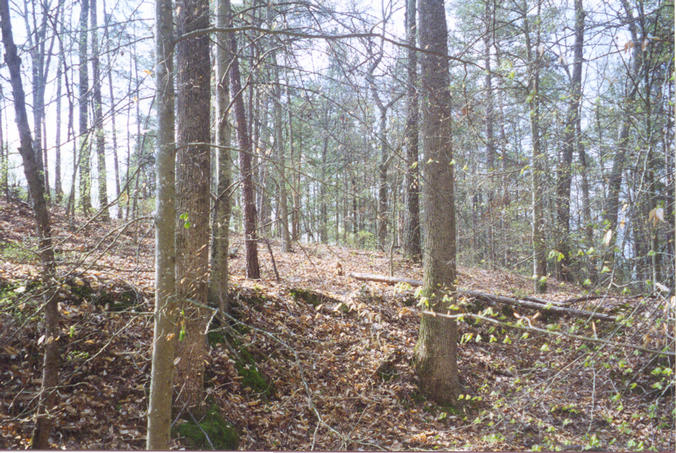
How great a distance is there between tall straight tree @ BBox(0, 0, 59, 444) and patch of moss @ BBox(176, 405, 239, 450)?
0.98 meters

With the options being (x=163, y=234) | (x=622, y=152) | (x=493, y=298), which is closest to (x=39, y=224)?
(x=163, y=234)

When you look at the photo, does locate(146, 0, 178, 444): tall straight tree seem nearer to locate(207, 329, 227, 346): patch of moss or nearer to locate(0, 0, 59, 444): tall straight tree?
locate(0, 0, 59, 444): tall straight tree

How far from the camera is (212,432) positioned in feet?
11.2

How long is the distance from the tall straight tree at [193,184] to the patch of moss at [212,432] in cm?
15

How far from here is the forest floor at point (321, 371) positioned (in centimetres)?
289

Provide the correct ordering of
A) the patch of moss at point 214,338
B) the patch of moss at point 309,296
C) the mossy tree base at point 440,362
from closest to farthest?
1. the patch of moss at point 214,338
2. the mossy tree base at point 440,362
3. the patch of moss at point 309,296

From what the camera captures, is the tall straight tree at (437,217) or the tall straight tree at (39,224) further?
the tall straight tree at (437,217)

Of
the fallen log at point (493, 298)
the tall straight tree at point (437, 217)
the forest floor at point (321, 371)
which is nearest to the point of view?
the forest floor at point (321, 371)

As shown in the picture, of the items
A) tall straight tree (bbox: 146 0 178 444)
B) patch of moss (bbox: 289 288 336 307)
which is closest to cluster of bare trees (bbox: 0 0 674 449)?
tall straight tree (bbox: 146 0 178 444)

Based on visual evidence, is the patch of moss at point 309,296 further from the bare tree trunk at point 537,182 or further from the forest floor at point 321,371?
the bare tree trunk at point 537,182

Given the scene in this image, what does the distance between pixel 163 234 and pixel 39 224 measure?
1420 mm

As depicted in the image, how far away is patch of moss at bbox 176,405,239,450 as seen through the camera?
130 inches

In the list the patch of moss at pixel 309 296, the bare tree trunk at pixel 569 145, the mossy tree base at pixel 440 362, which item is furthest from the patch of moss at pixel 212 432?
the bare tree trunk at pixel 569 145

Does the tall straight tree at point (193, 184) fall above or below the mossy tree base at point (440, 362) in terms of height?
above
